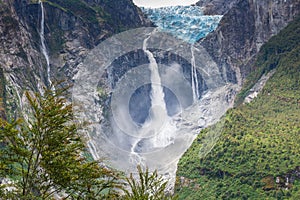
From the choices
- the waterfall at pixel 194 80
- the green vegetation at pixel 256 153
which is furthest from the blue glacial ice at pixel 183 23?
the green vegetation at pixel 256 153

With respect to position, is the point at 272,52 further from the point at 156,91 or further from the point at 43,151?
the point at 43,151

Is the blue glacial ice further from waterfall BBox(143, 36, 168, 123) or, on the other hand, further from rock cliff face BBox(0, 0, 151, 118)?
waterfall BBox(143, 36, 168, 123)

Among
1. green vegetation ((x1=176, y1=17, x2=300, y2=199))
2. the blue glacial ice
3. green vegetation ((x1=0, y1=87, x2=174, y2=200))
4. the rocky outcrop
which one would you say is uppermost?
the rocky outcrop

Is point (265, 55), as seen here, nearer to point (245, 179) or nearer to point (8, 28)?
point (245, 179)

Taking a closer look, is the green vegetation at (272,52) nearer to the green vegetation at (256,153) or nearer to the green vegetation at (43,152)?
the green vegetation at (256,153)

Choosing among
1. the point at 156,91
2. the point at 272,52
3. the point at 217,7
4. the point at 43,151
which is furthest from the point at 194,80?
the point at 43,151

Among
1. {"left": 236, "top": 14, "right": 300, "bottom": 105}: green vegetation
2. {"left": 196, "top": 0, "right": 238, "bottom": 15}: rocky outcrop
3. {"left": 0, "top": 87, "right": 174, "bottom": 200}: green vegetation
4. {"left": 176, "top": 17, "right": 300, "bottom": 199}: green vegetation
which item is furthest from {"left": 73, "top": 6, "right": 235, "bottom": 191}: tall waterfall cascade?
{"left": 0, "top": 87, "right": 174, "bottom": 200}: green vegetation
